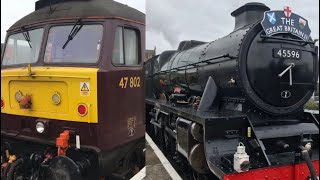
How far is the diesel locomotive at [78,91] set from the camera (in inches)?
117

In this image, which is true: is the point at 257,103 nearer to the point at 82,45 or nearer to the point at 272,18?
the point at 272,18

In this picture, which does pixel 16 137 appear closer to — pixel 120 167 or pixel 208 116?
pixel 120 167

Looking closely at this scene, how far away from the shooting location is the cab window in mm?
3126

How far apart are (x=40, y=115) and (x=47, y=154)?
42cm

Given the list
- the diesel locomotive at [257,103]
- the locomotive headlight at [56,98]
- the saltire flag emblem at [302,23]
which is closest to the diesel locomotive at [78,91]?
the locomotive headlight at [56,98]

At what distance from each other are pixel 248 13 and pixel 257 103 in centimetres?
98

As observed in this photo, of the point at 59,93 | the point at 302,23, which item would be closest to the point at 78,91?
the point at 59,93

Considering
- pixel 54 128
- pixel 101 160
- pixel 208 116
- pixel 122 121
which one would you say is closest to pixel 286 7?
pixel 208 116

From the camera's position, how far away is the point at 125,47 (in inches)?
128

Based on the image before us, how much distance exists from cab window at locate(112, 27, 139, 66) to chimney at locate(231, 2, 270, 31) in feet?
3.54

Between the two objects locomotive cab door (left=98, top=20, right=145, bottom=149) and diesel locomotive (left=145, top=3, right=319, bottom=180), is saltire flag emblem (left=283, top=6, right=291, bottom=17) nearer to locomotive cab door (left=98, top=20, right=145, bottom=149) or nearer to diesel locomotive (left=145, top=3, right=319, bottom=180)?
diesel locomotive (left=145, top=3, right=319, bottom=180)

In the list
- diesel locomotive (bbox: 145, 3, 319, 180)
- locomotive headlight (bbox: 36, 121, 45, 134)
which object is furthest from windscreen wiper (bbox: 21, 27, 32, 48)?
diesel locomotive (bbox: 145, 3, 319, 180)

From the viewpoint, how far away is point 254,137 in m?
3.13

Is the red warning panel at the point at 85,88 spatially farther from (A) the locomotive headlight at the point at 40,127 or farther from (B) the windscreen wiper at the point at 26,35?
(B) the windscreen wiper at the point at 26,35
